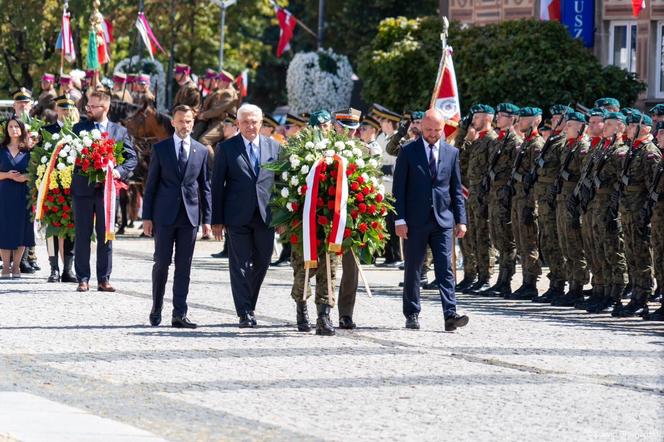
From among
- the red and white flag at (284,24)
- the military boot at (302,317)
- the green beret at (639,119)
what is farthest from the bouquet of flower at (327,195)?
the red and white flag at (284,24)

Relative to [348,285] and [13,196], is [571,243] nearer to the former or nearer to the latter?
[348,285]

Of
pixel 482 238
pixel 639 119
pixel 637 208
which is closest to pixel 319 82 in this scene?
pixel 482 238

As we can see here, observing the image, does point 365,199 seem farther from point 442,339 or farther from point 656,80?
point 656,80

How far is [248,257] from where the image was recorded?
14.6 meters

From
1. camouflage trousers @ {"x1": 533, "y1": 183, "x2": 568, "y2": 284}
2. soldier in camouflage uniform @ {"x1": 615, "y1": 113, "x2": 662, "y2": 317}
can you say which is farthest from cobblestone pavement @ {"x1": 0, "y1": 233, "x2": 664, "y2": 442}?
camouflage trousers @ {"x1": 533, "y1": 183, "x2": 568, "y2": 284}

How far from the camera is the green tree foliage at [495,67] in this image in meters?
32.4

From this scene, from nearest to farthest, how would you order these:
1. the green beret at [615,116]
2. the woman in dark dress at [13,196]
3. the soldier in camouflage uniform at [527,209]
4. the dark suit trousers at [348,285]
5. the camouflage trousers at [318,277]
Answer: the camouflage trousers at [318,277], the dark suit trousers at [348,285], the green beret at [615,116], the soldier in camouflage uniform at [527,209], the woman in dark dress at [13,196]

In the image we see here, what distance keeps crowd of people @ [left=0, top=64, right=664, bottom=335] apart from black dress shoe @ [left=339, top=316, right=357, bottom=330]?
12 mm

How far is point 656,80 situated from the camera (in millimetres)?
36344

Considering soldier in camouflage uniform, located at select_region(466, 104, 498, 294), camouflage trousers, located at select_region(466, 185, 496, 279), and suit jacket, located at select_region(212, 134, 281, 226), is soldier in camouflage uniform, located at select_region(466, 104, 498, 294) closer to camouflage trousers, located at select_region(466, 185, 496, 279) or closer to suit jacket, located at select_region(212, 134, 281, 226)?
camouflage trousers, located at select_region(466, 185, 496, 279)

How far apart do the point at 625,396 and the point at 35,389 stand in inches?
157

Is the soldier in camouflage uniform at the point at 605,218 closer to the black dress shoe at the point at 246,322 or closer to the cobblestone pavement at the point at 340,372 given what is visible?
the cobblestone pavement at the point at 340,372

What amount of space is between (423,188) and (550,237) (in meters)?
3.69

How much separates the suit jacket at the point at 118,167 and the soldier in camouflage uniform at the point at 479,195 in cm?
394
